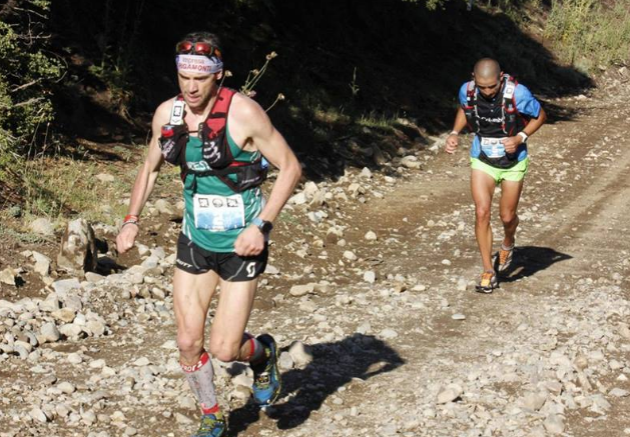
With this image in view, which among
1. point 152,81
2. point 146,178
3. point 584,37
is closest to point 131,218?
point 146,178

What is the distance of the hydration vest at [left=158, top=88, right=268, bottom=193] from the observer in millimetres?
5164

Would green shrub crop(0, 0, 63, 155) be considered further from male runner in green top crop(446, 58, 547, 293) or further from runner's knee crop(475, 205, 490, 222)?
runner's knee crop(475, 205, 490, 222)

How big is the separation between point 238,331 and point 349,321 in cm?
284

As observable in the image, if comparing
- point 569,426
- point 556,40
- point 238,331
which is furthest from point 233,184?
point 556,40

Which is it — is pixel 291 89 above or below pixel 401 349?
below

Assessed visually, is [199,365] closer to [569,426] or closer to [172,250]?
[569,426]

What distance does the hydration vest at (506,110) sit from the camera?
346 inches

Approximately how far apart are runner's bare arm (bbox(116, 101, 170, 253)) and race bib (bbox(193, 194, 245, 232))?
354mm

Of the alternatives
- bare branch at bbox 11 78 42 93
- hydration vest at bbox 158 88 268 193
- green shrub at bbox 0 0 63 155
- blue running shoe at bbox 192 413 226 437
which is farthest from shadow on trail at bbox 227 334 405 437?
bare branch at bbox 11 78 42 93

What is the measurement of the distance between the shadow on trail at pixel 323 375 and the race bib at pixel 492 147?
2218mm

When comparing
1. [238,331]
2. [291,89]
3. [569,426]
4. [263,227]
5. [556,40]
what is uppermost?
[263,227]

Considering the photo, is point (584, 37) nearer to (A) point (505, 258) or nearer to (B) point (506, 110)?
(A) point (505, 258)

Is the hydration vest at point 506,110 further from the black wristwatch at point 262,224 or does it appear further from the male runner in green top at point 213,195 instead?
the black wristwatch at point 262,224

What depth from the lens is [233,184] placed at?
5305 millimetres
